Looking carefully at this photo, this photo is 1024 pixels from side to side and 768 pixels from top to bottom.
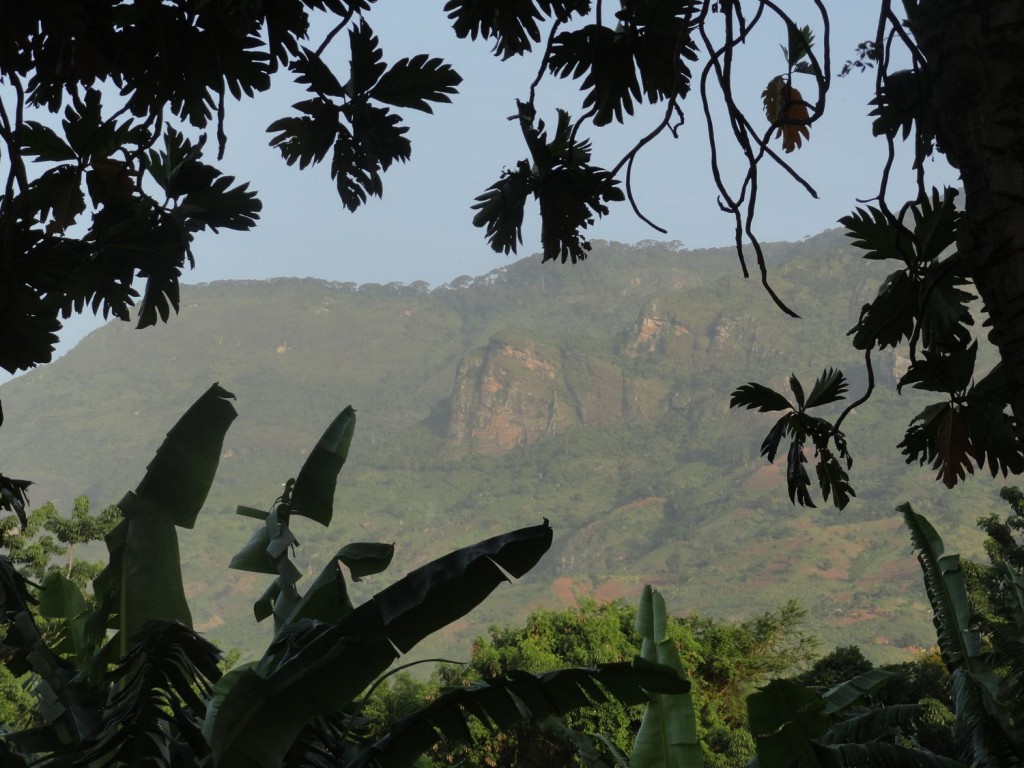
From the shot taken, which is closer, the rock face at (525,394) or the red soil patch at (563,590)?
the red soil patch at (563,590)

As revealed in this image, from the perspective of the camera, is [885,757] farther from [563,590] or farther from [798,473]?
[563,590]

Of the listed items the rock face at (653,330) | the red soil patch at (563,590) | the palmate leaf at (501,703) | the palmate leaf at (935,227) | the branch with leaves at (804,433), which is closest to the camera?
the palmate leaf at (935,227)

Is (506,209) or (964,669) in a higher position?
(506,209)

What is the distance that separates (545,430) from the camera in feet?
383

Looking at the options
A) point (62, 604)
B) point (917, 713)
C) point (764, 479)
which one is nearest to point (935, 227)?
point (917, 713)

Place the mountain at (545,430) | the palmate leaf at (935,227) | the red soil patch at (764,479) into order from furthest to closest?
the red soil patch at (764,479) < the mountain at (545,430) < the palmate leaf at (935,227)

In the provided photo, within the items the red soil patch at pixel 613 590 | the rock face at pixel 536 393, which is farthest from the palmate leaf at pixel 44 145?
the rock face at pixel 536 393

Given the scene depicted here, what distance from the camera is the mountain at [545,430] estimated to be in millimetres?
83812

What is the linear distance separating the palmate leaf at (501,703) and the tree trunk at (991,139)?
1.60 metres

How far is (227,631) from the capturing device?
277 feet

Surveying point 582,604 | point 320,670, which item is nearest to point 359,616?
point 320,670

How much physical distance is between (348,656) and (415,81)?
126 centimetres

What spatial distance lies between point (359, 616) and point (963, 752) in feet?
11.1

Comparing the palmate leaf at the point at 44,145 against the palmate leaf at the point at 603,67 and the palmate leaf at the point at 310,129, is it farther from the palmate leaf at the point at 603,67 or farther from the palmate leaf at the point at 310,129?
the palmate leaf at the point at 603,67
